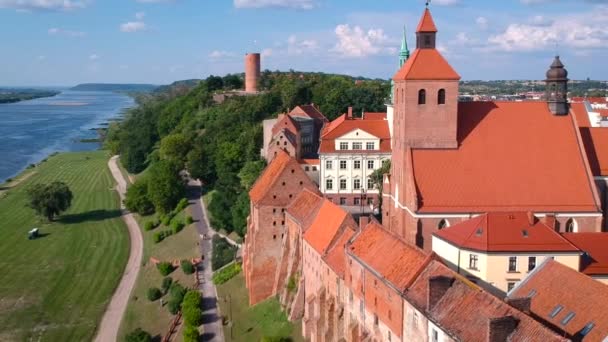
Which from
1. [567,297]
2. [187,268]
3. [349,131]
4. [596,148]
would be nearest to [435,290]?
[567,297]

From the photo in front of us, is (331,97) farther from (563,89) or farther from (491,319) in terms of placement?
(491,319)

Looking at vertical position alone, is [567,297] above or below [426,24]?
below

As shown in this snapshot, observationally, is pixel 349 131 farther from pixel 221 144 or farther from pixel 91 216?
pixel 91 216

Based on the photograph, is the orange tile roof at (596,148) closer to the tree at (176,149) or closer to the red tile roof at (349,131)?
the red tile roof at (349,131)

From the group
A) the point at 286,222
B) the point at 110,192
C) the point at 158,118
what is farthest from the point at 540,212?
the point at 158,118

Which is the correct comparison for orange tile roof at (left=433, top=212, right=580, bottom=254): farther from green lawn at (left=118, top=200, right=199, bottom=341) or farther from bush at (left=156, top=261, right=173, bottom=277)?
bush at (left=156, top=261, right=173, bottom=277)

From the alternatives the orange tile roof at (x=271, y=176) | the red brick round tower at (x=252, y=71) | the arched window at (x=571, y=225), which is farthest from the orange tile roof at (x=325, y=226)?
the red brick round tower at (x=252, y=71)
